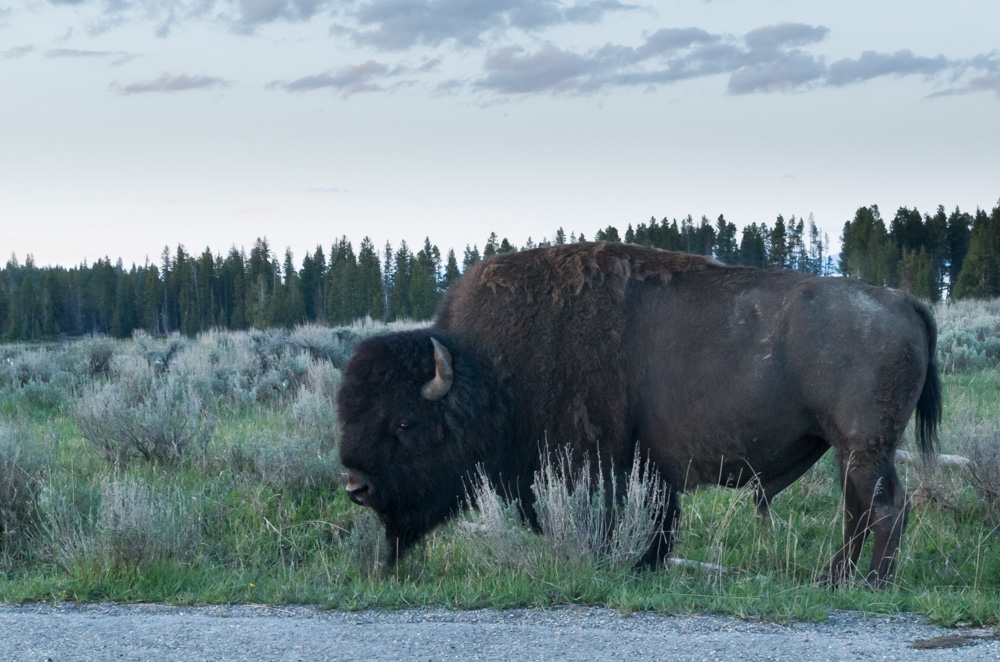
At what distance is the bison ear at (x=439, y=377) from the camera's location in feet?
19.2

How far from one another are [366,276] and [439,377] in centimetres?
7338

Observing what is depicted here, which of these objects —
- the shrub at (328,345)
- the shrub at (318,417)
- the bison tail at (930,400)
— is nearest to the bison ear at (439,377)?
the bison tail at (930,400)

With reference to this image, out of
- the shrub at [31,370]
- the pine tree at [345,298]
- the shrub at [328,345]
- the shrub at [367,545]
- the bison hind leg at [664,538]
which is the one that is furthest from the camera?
the pine tree at [345,298]

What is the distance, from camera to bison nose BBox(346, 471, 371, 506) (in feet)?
19.0

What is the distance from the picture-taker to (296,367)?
1620cm

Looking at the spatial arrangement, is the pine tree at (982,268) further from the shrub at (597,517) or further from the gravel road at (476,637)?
the gravel road at (476,637)

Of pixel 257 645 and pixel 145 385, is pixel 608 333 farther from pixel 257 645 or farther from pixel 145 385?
pixel 145 385

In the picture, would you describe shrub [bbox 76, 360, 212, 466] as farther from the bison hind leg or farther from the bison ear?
the bison hind leg

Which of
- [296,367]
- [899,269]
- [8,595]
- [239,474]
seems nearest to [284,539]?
[239,474]

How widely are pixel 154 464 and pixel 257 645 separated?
222 inches

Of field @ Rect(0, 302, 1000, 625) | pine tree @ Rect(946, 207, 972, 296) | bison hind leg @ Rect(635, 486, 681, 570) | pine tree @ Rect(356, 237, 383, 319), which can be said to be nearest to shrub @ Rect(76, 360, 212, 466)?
field @ Rect(0, 302, 1000, 625)

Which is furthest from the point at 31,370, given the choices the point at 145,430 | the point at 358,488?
the point at 358,488

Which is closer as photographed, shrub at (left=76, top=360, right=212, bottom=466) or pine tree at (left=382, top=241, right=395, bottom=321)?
shrub at (left=76, top=360, right=212, bottom=466)

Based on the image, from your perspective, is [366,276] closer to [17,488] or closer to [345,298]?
[345,298]
